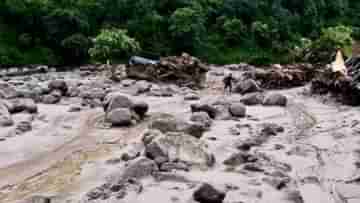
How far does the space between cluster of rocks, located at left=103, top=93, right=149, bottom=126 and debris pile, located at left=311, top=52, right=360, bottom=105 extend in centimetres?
733

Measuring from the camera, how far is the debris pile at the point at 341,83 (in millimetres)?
16188

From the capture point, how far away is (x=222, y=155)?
959 cm

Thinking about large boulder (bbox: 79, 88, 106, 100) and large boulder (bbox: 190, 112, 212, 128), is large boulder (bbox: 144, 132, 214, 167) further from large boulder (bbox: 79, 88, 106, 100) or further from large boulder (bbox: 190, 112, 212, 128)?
large boulder (bbox: 79, 88, 106, 100)

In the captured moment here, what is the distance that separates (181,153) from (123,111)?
17.0 feet

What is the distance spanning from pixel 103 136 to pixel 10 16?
39.0 meters

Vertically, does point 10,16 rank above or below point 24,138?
above

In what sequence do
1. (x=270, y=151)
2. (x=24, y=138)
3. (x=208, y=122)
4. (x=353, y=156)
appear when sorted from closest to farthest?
1. (x=353, y=156)
2. (x=270, y=151)
3. (x=24, y=138)
4. (x=208, y=122)

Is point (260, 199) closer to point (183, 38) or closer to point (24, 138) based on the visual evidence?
point (24, 138)

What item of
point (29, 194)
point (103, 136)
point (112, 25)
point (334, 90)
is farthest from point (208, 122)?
point (112, 25)

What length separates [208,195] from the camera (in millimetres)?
6762

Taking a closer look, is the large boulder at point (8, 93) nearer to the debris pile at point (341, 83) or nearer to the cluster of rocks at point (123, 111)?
the cluster of rocks at point (123, 111)

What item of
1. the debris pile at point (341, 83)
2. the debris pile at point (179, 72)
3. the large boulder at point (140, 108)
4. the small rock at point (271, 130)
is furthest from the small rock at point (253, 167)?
the debris pile at point (179, 72)

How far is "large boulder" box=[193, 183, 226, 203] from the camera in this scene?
6.73m

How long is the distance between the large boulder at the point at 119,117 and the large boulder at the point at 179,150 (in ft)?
14.0
